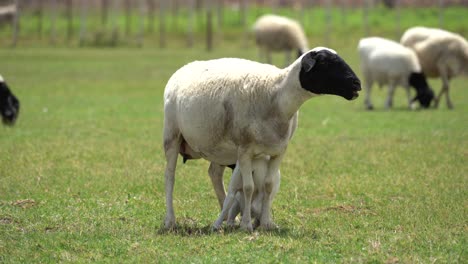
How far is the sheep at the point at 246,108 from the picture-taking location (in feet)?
27.2

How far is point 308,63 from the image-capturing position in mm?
8273

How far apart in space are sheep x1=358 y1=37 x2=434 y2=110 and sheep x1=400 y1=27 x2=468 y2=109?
496 mm

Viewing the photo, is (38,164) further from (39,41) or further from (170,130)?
(39,41)

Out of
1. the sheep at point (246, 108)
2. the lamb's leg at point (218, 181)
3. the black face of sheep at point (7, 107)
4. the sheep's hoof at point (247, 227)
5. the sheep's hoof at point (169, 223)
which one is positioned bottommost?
the black face of sheep at point (7, 107)

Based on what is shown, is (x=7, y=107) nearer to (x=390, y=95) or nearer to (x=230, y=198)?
(x=390, y=95)

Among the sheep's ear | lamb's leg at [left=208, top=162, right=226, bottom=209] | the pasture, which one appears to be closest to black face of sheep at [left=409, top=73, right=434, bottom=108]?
the pasture

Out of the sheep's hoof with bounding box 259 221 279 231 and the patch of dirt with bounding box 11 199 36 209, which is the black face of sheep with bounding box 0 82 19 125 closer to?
the patch of dirt with bounding box 11 199 36 209

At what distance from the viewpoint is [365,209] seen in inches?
391

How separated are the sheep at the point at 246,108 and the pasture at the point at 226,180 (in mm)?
706

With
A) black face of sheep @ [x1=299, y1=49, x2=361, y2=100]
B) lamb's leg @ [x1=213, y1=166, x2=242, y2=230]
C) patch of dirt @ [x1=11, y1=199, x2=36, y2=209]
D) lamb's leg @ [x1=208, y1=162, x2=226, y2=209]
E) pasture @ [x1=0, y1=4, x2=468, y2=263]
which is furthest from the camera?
patch of dirt @ [x1=11, y1=199, x2=36, y2=209]

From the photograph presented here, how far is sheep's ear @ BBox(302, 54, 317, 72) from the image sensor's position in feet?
27.0

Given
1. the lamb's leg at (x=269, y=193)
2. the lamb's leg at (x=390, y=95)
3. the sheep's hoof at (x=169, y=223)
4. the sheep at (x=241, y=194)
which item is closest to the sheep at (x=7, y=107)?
the lamb's leg at (x=390, y=95)

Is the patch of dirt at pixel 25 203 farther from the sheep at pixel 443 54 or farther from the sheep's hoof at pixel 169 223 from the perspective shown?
the sheep at pixel 443 54

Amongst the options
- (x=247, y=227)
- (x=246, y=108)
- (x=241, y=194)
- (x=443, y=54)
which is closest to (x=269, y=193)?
(x=241, y=194)
